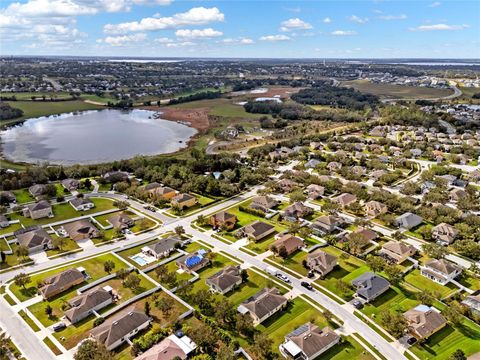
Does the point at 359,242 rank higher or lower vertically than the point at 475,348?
higher

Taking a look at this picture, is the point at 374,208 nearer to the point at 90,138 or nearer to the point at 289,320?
the point at 289,320

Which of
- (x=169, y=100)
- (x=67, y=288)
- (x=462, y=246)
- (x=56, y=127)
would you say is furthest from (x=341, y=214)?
(x=169, y=100)

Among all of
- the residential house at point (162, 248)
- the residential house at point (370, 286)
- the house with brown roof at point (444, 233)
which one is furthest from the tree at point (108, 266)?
the house with brown roof at point (444, 233)

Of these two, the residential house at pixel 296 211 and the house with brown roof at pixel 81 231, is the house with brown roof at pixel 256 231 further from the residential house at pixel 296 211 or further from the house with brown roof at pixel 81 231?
the house with brown roof at pixel 81 231

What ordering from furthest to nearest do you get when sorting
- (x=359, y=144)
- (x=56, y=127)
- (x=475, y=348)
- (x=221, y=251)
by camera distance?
(x=56, y=127)
(x=359, y=144)
(x=221, y=251)
(x=475, y=348)

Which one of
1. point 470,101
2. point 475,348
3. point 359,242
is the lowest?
point 475,348

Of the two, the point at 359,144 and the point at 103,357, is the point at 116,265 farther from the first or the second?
the point at 359,144

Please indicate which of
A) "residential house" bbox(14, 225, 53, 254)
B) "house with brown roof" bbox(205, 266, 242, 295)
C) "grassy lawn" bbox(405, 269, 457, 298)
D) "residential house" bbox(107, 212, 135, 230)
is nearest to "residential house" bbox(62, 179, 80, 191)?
"residential house" bbox(107, 212, 135, 230)
